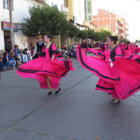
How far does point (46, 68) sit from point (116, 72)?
6.01ft

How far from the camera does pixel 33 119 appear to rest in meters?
3.79

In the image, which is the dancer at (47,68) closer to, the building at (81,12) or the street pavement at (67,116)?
the street pavement at (67,116)

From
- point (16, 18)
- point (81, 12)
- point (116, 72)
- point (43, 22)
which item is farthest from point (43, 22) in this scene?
point (81, 12)

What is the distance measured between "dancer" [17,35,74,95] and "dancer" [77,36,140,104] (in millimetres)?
923

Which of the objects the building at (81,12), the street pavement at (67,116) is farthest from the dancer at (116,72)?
the building at (81,12)

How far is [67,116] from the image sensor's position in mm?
3947

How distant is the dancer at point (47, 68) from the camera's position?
5.32 meters

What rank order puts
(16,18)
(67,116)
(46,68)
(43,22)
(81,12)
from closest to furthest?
(67,116)
(46,68)
(43,22)
(16,18)
(81,12)

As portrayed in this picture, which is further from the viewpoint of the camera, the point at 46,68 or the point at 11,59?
the point at 11,59

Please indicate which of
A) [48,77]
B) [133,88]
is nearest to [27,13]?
[48,77]

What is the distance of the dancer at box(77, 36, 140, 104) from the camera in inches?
172

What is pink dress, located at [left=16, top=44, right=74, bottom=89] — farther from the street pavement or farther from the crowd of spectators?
the crowd of spectators

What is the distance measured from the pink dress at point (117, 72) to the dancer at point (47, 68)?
928 millimetres

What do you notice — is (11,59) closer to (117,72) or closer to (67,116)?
(117,72)
